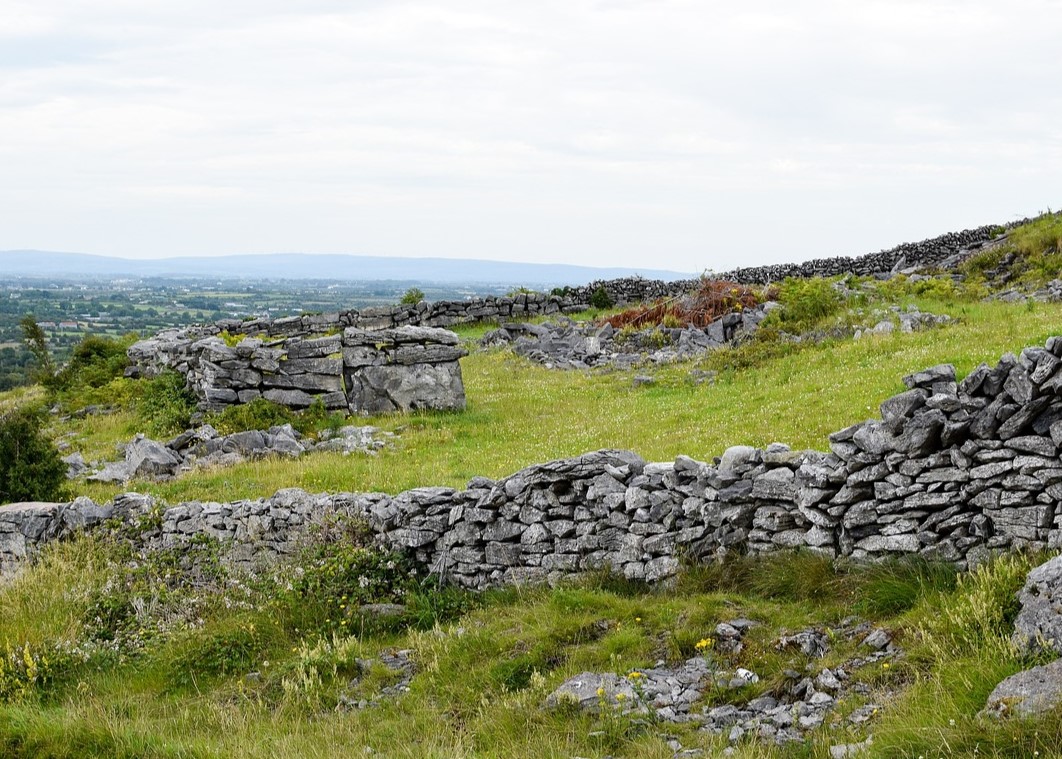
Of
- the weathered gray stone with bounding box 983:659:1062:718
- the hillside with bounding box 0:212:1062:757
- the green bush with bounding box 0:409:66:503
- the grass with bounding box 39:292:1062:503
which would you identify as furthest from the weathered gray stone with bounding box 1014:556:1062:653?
the green bush with bounding box 0:409:66:503

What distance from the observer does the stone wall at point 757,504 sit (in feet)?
26.9

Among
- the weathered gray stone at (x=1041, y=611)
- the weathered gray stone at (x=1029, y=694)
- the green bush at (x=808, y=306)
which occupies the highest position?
the green bush at (x=808, y=306)

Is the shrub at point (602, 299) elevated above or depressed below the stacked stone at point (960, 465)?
above

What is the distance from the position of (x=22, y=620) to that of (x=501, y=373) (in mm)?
16187

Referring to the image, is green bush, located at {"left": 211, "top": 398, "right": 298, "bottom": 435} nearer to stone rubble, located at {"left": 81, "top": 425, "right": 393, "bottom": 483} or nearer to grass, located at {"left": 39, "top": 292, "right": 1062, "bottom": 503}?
stone rubble, located at {"left": 81, "top": 425, "right": 393, "bottom": 483}

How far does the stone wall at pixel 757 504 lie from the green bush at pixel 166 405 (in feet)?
26.1

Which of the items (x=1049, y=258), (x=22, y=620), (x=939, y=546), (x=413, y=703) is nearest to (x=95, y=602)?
(x=22, y=620)

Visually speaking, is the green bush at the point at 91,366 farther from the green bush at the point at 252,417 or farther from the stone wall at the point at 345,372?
the green bush at the point at 252,417

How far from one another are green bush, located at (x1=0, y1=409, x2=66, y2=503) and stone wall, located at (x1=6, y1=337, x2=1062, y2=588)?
2031mm

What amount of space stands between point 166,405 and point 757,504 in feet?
55.1

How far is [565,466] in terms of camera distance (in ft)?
35.9

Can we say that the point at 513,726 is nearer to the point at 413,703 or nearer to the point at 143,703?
the point at 413,703

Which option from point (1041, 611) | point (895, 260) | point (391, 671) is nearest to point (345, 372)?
point (391, 671)

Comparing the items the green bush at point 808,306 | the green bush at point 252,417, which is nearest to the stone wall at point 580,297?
the green bush at point 808,306
